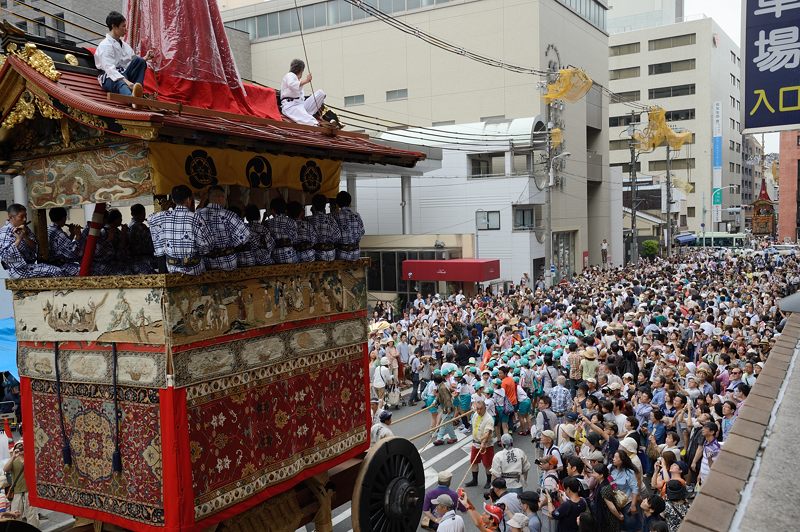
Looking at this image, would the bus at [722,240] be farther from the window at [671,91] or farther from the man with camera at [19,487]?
the man with camera at [19,487]

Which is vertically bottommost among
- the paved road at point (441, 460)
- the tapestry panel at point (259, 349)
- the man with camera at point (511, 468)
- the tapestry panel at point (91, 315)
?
the paved road at point (441, 460)

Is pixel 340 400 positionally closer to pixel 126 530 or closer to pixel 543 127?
pixel 126 530

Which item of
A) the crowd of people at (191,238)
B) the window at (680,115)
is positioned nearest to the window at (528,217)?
the crowd of people at (191,238)

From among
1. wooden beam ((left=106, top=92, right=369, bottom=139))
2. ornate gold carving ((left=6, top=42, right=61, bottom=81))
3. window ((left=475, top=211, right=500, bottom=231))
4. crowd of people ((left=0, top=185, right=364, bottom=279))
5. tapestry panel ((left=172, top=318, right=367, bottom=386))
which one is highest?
ornate gold carving ((left=6, top=42, right=61, bottom=81))

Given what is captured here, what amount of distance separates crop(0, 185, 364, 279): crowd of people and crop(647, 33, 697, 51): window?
246 feet

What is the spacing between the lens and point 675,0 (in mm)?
77125

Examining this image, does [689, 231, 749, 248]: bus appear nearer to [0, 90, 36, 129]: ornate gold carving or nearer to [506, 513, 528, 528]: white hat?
[506, 513, 528, 528]: white hat

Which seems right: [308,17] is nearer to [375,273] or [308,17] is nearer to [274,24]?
[274,24]

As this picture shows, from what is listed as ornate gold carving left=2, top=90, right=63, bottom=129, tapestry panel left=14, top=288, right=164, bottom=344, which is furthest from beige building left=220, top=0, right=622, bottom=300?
tapestry panel left=14, top=288, right=164, bottom=344

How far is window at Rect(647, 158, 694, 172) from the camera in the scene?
71.1 meters

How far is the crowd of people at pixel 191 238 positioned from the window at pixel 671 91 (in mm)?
74253

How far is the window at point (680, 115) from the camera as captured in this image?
7050 cm

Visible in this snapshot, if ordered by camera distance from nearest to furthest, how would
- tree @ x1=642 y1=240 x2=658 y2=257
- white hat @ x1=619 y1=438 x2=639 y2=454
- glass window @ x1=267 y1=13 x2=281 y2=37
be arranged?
white hat @ x1=619 y1=438 x2=639 y2=454 < glass window @ x1=267 y1=13 x2=281 y2=37 < tree @ x1=642 y1=240 x2=658 y2=257

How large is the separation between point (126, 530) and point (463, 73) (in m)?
37.7
